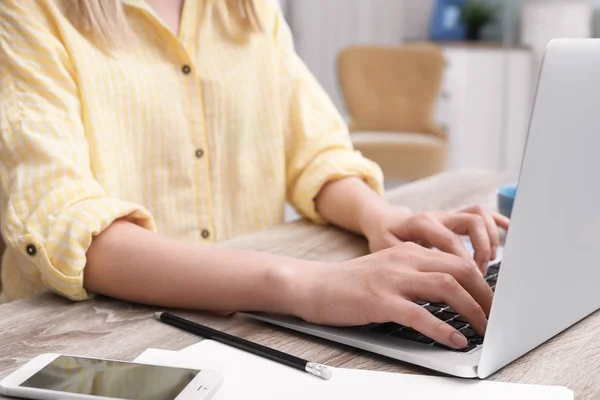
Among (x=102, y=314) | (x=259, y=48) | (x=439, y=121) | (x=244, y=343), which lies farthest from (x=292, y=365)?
(x=439, y=121)

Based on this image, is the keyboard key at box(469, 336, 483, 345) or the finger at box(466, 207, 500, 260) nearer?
the keyboard key at box(469, 336, 483, 345)

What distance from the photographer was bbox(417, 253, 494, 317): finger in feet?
2.05

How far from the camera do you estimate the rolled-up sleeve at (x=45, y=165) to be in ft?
2.51

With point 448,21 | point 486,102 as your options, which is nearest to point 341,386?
point 486,102

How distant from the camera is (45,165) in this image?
0.82 m

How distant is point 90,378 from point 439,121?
14.1 feet

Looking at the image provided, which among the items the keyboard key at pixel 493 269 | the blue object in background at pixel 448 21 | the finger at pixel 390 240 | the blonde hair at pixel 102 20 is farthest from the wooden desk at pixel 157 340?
the blue object in background at pixel 448 21

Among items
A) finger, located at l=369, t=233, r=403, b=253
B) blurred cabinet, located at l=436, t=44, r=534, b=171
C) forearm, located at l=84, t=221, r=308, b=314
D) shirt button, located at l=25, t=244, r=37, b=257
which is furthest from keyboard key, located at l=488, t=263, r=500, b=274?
blurred cabinet, located at l=436, t=44, r=534, b=171

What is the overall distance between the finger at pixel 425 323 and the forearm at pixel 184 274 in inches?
4.5

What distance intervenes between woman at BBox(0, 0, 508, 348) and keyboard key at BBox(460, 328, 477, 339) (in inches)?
0.4

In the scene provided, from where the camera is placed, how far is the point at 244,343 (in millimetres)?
609

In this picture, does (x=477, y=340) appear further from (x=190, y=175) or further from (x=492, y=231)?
(x=190, y=175)

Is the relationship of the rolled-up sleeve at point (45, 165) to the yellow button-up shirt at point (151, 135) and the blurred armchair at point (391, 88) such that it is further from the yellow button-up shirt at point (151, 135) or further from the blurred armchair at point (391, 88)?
the blurred armchair at point (391, 88)

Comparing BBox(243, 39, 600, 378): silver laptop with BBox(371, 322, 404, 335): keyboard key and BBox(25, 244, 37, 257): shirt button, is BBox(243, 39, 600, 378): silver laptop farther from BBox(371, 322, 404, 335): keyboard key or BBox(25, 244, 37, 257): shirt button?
BBox(25, 244, 37, 257): shirt button
